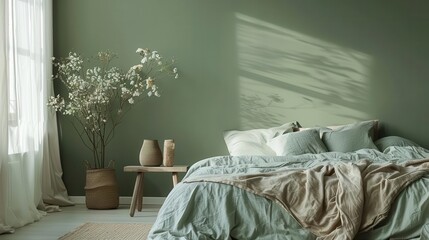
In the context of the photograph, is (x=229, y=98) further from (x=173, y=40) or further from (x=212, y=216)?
(x=212, y=216)

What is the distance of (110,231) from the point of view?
4.91 meters

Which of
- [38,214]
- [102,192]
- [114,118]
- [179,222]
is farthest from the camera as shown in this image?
[114,118]

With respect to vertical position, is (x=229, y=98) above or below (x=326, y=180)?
above

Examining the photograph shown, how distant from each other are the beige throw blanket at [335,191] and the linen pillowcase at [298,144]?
1.78m

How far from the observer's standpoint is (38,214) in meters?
5.53

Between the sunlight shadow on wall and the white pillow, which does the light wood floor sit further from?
the sunlight shadow on wall

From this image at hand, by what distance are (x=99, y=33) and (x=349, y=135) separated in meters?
2.85

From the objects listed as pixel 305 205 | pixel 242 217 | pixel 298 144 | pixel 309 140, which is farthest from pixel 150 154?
pixel 305 205

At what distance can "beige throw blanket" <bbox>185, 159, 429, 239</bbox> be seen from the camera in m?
3.32

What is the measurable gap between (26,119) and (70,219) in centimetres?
102

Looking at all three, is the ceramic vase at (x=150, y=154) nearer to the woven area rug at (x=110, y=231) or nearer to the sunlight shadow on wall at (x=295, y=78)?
the woven area rug at (x=110, y=231)

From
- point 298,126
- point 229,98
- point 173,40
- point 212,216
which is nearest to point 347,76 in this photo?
point 298,126

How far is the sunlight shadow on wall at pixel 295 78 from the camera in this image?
6.24 meters

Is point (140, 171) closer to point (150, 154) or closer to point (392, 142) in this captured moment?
point (150, 154)
